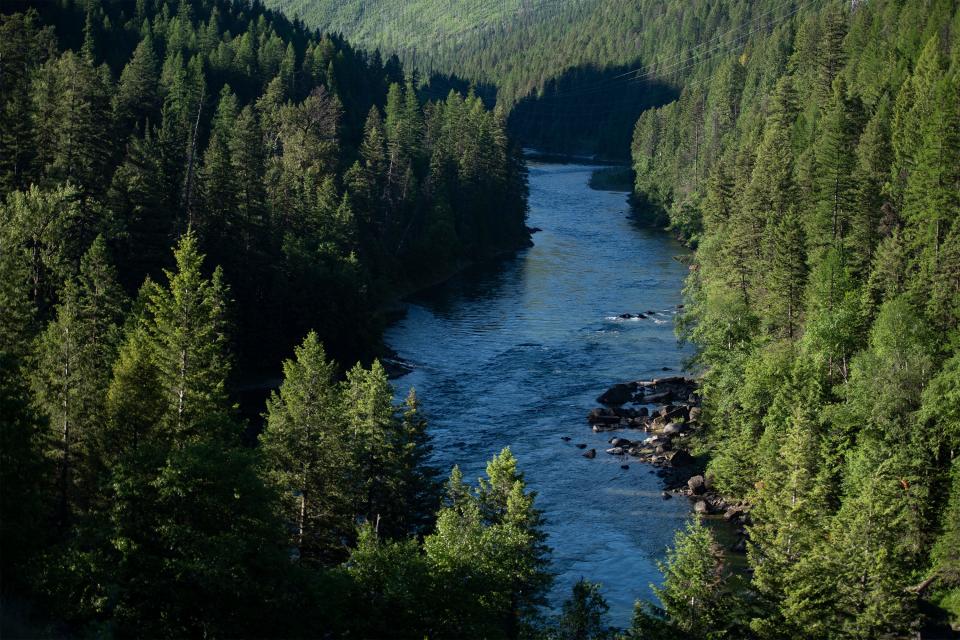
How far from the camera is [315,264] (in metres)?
90.8

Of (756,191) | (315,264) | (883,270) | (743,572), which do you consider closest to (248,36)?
(315,264)

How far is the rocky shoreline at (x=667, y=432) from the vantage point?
6194 cm

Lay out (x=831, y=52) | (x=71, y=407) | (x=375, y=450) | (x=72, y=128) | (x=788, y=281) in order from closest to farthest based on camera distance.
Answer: (x=71, y=407), (x=375, y=450), (x=788, y=281), (x=72, y=128), (x=831, y=52)

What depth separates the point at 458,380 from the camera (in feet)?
273

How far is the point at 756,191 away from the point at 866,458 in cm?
3397

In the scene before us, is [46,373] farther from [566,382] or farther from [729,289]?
[729,289]

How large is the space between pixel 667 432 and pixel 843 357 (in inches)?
535

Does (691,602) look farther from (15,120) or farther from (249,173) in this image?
(15,120)

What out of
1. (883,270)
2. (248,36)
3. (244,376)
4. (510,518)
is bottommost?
(244,376)

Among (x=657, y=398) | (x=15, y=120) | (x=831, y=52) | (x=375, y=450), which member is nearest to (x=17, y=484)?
(x=375, y=450)

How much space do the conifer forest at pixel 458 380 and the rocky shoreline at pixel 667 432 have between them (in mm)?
342

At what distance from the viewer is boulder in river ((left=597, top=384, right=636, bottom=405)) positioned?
78562mm

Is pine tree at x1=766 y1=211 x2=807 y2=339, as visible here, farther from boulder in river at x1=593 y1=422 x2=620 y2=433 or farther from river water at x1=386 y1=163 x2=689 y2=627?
river water at x1=386 y1=163 x2=689 y2=627

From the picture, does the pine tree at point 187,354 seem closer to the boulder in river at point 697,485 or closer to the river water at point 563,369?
the river water at point 563,369
